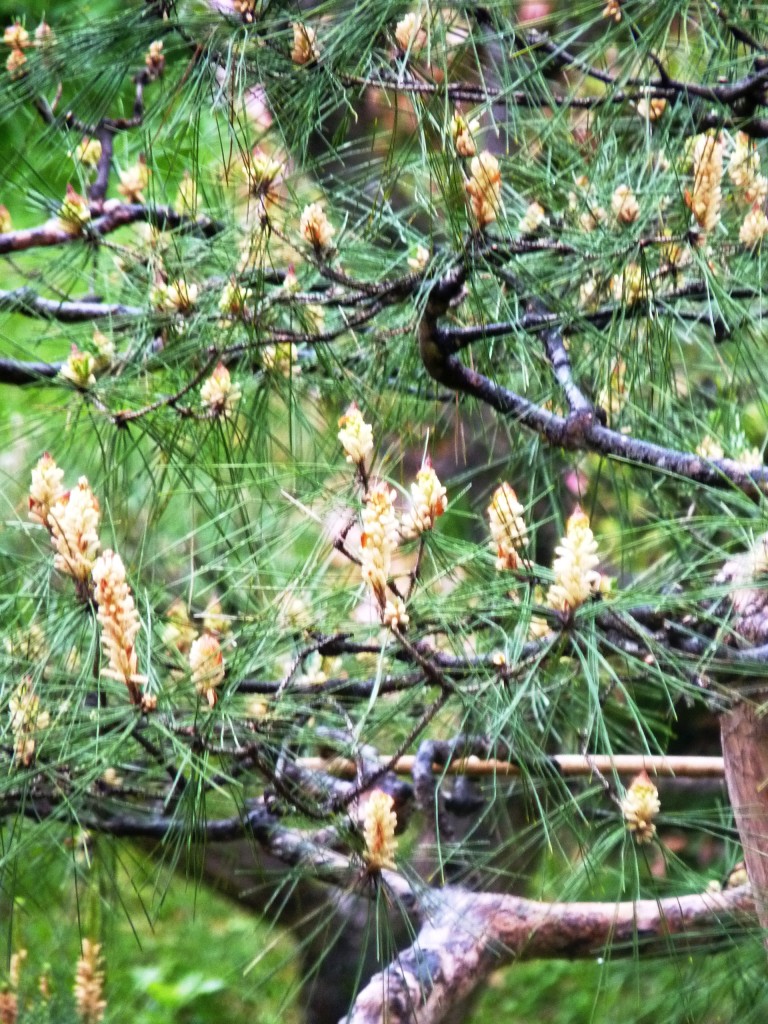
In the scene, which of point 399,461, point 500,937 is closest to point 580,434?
point 399,461

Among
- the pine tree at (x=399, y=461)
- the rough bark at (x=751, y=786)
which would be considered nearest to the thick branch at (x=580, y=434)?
the pine tree at (x=399, y=461)

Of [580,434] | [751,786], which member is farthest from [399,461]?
[751,786]

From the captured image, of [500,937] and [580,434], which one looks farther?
[500,937]

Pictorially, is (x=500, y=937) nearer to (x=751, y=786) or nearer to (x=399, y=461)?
(x=751, y=786)

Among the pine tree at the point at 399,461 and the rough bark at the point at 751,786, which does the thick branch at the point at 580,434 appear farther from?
the rough bark at the point at 751,786

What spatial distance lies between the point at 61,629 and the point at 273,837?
0.27 m

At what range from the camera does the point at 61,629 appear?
1.67 ft

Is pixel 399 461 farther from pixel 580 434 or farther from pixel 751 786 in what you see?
pixel 751 786

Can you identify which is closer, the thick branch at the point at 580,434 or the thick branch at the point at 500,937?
the thick branch at the point at 580,434

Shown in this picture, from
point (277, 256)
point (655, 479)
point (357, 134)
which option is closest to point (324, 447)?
point (277, 256)

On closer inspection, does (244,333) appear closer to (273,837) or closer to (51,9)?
(273,837)

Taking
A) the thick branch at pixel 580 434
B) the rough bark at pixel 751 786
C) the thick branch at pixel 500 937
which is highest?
the thick branch at pixel 580 434

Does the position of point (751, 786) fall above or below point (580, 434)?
below

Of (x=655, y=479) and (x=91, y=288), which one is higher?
(x=91, y=288)
